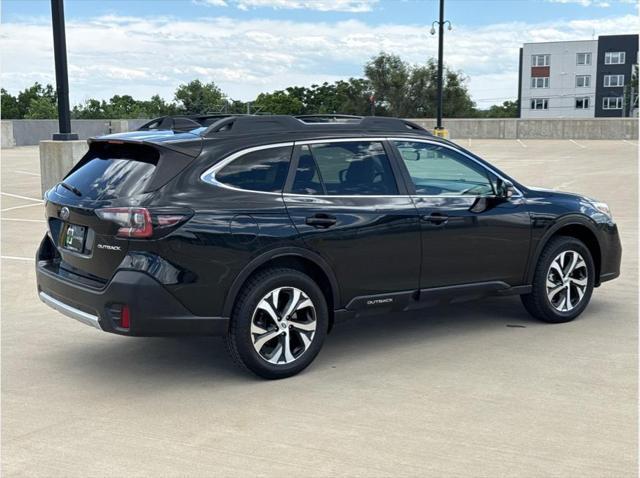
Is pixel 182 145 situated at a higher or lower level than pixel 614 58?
lower

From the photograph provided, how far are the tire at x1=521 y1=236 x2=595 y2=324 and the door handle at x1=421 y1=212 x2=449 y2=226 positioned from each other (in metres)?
1.12

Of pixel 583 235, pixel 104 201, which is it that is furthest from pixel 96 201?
pixel 583 235

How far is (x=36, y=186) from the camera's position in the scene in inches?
773

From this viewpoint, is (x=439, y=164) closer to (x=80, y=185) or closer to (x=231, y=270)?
(x=231, y=270)

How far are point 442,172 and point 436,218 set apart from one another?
548mm

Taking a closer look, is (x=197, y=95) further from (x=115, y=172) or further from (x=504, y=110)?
(x=504, y=110)

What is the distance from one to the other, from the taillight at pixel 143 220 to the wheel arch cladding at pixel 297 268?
1.80ft

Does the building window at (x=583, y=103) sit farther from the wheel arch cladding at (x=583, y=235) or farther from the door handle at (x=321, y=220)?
the door handle at (x=321, y=220)

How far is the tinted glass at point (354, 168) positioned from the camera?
5633 mm

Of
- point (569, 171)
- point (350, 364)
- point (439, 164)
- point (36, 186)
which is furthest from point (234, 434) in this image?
point (569, 171)

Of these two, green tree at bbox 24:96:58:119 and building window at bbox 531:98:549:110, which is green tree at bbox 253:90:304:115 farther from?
building window at bbox 531:98:549:110

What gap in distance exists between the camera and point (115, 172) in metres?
5.30

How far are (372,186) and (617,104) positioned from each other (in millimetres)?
99684

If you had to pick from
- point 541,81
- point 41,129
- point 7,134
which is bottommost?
point 7,134
